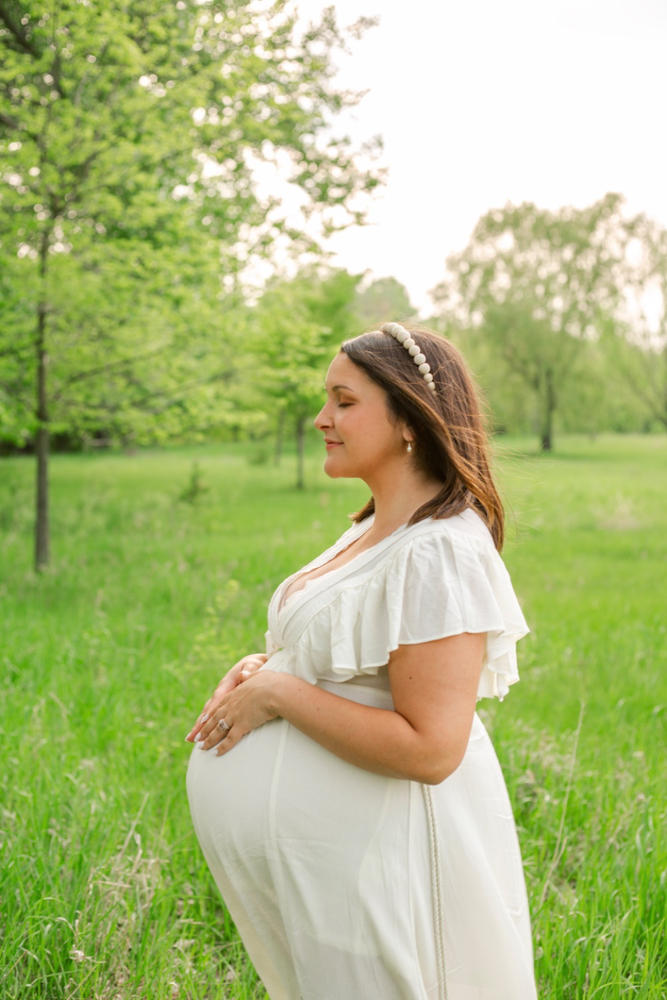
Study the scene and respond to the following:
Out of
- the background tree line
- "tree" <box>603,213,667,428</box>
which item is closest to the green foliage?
"tree" <box>603,213,667,428</box>

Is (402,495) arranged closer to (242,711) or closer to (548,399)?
(242,711)

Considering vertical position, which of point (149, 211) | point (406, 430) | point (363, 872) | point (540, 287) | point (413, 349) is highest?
point (540, 287)

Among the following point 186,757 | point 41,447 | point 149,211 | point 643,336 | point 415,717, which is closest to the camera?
point 415,717

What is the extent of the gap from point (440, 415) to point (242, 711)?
0.78 m

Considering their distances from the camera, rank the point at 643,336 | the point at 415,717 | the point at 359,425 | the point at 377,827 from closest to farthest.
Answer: the point at 415,717 < the point at 377,827 < the point at 359,425 < the point at 643,336

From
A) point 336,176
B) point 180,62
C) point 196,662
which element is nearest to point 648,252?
point 336,176

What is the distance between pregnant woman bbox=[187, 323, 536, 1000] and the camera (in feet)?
5.17

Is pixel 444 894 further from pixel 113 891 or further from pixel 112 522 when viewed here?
pixel 112 522

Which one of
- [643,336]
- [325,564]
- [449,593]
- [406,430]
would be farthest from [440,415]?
[643,336]

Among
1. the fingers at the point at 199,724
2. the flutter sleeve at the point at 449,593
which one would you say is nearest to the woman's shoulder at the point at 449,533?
the flutter sleeve at the point at 449,593

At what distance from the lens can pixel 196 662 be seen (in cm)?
552

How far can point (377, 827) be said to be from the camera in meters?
1.66

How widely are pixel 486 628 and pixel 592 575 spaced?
8.98 metres

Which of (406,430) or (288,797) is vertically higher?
(406,430)
